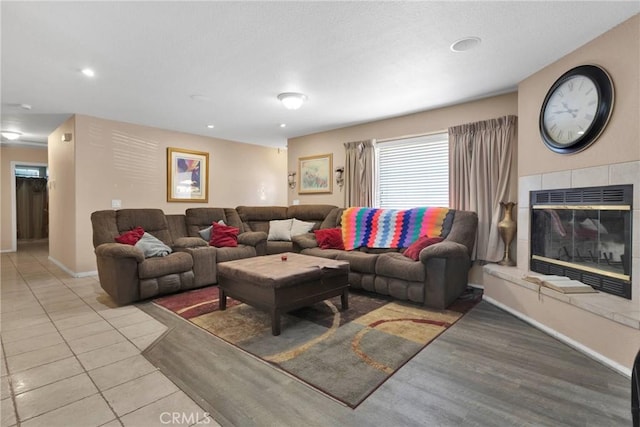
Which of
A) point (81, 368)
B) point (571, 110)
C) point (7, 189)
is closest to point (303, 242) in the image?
point (81, 368)

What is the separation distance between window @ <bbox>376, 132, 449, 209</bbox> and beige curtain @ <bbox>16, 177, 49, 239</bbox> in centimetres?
982

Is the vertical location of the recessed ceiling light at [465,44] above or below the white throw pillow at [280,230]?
above

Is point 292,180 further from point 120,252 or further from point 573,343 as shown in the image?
point 573,343

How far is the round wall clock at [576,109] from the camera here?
7.91 feet

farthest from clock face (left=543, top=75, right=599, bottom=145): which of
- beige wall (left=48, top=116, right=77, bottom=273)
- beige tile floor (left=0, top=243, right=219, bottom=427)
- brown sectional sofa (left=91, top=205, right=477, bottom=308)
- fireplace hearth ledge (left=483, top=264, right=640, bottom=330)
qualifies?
beige wall (left=48, top=116, right=77, bottom=273)

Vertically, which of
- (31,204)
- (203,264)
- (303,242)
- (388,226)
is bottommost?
(203,264)

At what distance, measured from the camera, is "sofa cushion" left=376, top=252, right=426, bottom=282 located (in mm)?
3213

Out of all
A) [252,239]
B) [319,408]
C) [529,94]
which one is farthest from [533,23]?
[252,239]

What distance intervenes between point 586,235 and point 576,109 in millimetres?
1119

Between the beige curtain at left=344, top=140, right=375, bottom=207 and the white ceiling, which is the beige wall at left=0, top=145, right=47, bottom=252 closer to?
the white ceiling

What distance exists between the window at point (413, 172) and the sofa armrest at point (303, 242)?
1.29 m

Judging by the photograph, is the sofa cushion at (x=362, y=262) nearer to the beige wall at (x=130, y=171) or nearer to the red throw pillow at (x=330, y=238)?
the red throw pillow at (x=330, y=238)

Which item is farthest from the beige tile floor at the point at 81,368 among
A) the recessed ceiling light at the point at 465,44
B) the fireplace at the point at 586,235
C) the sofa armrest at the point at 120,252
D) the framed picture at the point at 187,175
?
the recessed ceiling light at the point at 465,44

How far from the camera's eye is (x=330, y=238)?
4492 mm
